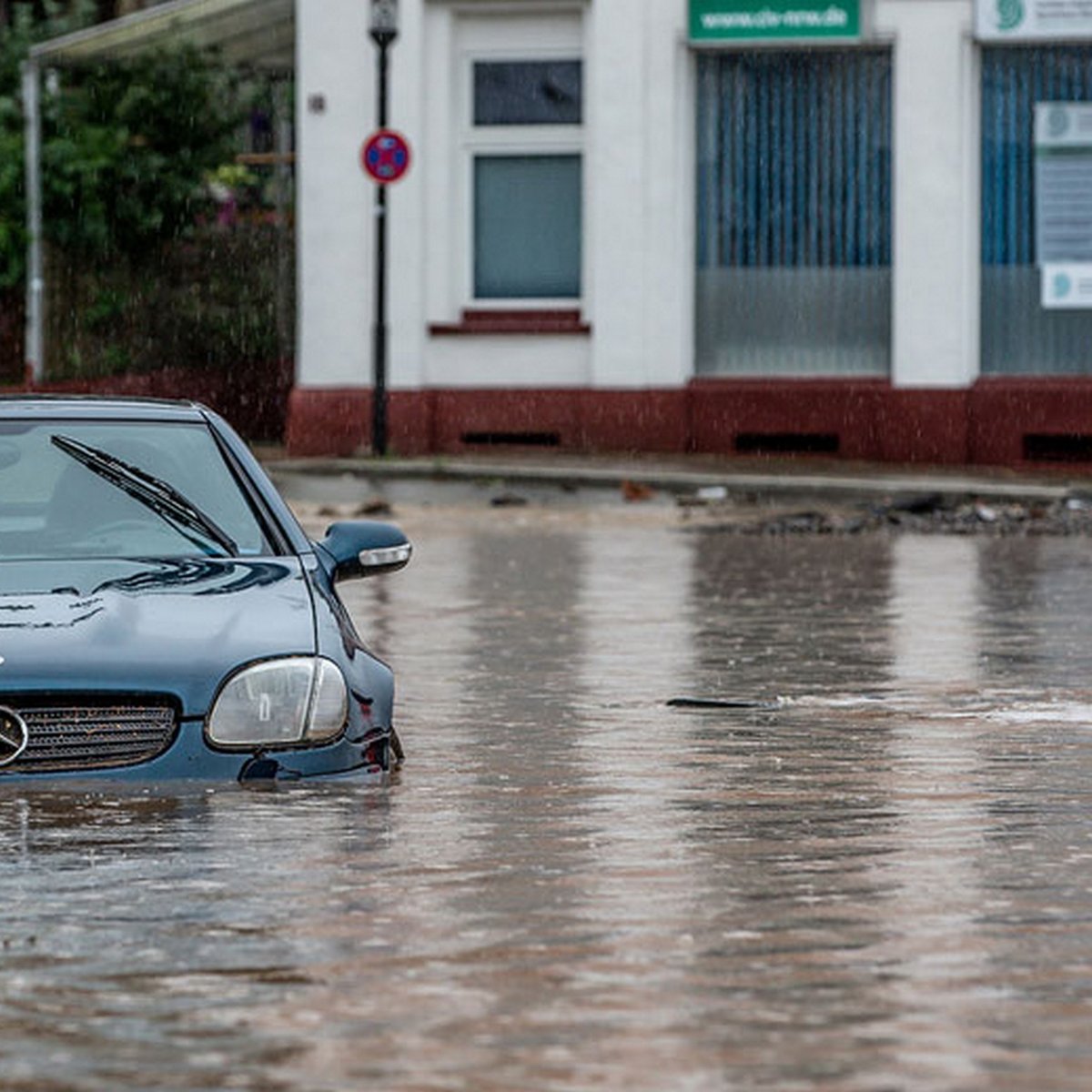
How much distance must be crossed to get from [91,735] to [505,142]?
2344cm

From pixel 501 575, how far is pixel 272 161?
21.4m

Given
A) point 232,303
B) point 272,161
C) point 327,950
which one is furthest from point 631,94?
point 327,950

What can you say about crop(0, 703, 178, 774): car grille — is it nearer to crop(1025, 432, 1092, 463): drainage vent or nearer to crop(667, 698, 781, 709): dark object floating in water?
crop(667, 698, 781, 709): dark object floating in water

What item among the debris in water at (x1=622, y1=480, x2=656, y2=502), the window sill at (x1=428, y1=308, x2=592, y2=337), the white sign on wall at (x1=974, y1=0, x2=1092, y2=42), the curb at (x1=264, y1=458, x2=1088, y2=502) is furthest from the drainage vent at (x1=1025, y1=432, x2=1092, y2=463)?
the debris in water at (x1=622, y1=480, x2=656, y2=502)

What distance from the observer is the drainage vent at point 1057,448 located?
29844 millimetres

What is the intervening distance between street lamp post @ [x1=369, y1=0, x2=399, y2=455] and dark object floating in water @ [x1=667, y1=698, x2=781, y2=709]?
57.6 feet

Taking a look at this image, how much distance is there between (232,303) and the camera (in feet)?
119

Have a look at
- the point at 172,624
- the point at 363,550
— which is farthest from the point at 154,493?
the point at 172,624

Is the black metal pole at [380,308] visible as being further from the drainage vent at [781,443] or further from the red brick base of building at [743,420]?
the drainage vent at [781,443]

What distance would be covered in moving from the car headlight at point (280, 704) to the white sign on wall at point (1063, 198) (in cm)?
2205

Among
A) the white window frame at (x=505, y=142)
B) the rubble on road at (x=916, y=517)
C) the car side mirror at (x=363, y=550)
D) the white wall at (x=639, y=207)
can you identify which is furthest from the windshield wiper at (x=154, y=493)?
the white window frame at (x=505, y=142)

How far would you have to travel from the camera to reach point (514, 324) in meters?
31.1

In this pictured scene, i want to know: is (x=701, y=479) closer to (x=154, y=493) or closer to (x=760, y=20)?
(x=760, y=20)

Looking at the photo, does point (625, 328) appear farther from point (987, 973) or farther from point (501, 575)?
point (987, 973)
